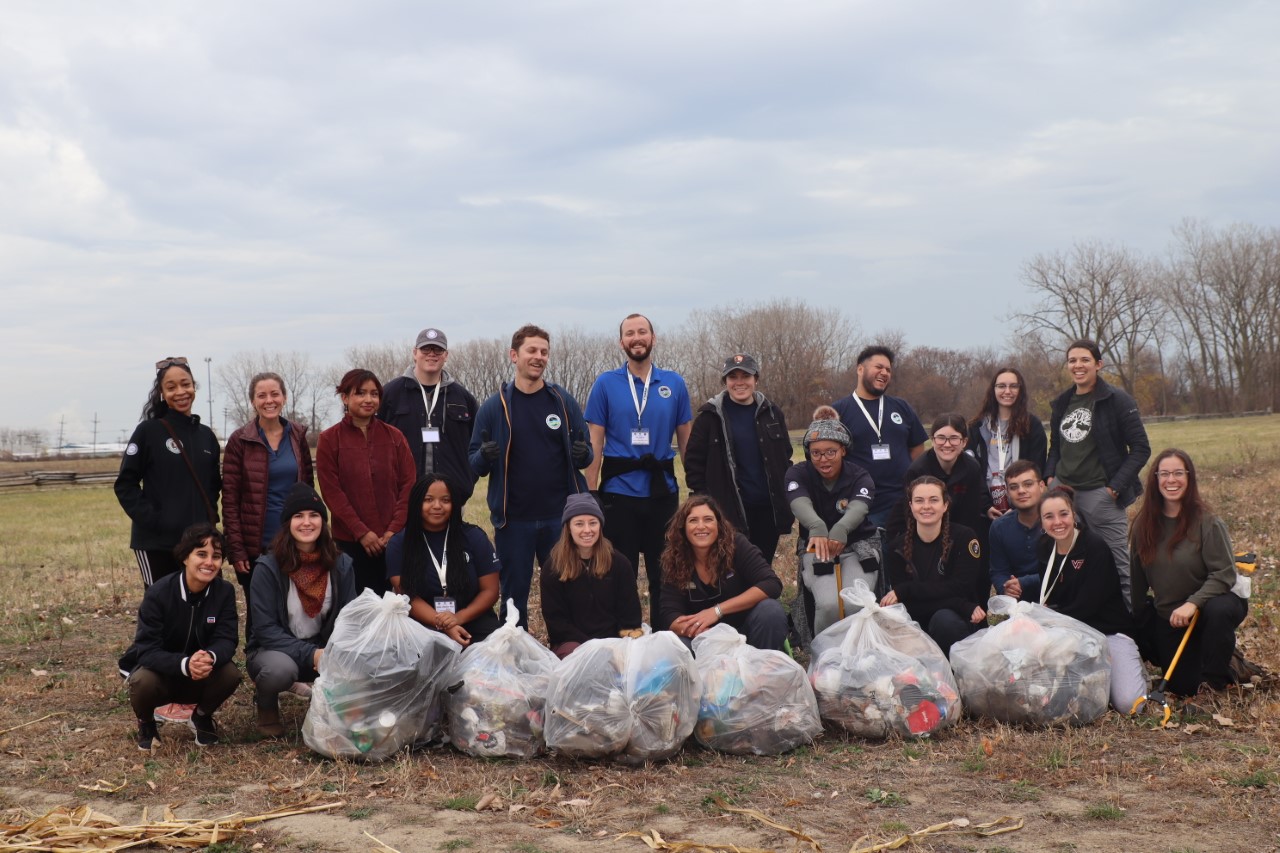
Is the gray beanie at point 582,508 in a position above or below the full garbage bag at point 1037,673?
above

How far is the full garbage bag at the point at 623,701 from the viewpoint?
4.57m

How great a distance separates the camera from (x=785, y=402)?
53031mm

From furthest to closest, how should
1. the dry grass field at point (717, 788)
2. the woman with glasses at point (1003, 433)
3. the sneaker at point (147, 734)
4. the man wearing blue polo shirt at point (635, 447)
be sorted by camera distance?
the woman with glasses at point (1003, 433), the man wearing blue polo shirt at point (635, 447), the sneaker at point (147, 734), the dry grass field at point (717, 788)

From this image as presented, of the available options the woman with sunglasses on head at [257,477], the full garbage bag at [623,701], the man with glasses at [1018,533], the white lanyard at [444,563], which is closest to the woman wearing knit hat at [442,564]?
the white lanyard at [444,563]

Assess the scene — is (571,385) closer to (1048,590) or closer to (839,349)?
(839,349)

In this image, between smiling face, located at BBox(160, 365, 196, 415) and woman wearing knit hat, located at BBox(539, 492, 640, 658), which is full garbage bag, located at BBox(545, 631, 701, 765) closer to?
woman wearing knit hat, located at BBox(539, 492, 640, 658)

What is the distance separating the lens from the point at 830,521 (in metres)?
6.42

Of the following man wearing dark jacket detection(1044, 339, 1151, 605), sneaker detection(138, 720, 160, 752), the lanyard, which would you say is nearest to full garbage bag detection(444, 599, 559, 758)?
Answer: sneaker detection(138, 720, 160, 752)

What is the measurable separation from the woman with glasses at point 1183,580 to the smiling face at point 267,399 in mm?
4677

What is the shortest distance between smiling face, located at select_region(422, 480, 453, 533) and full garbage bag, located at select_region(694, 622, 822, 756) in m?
1.61

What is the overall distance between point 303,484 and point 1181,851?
4279 millimetres

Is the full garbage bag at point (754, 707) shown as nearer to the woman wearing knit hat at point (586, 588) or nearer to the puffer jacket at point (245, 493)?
the woman wearing knit hat at point (586, 588)

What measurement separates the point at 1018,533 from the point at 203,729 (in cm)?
450

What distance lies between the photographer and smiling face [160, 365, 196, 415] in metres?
5.79
